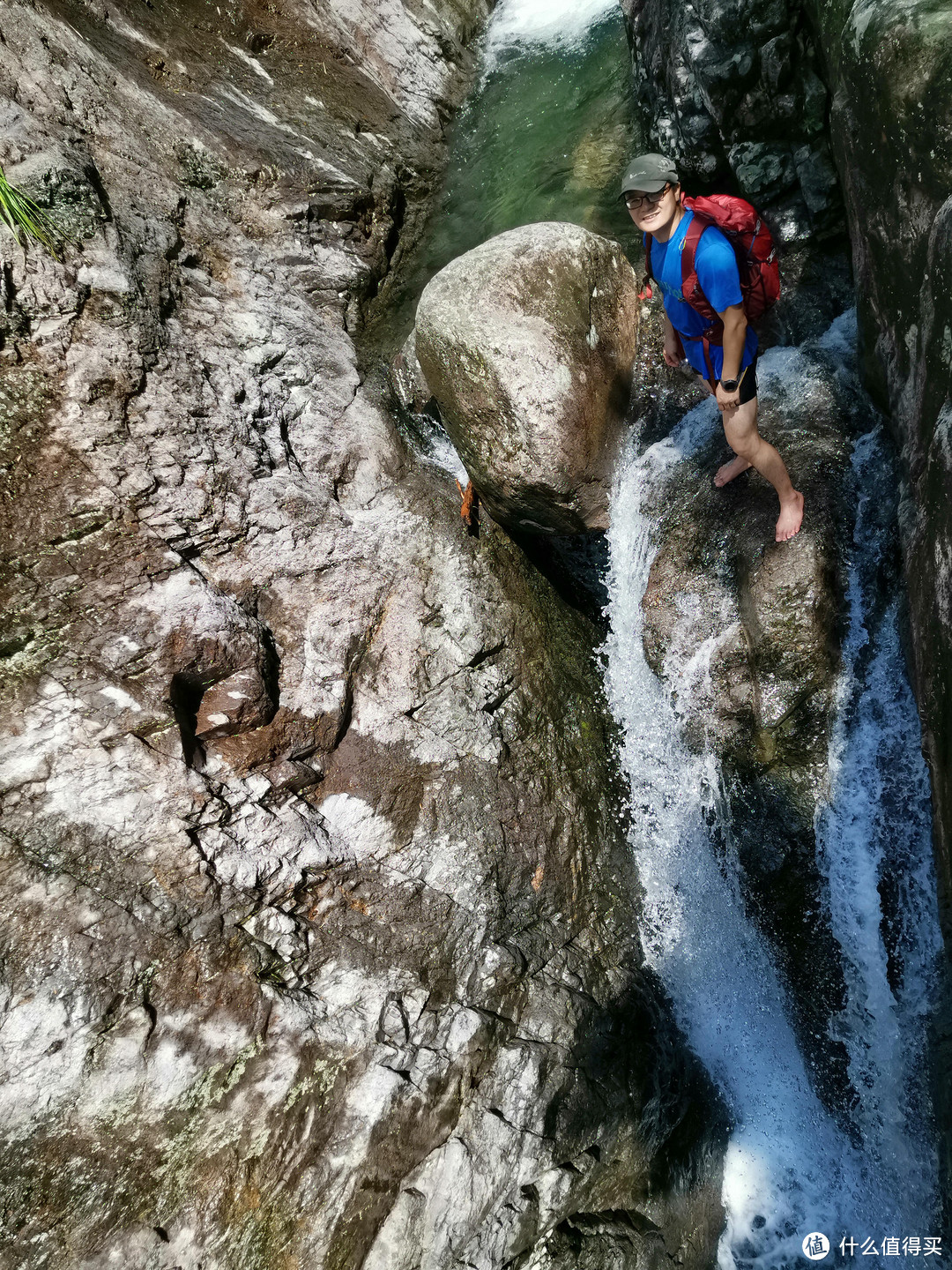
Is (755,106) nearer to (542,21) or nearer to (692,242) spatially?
(692,242)

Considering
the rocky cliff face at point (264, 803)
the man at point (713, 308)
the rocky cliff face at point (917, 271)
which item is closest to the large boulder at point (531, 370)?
the rocky cliff face at point (264, 803)

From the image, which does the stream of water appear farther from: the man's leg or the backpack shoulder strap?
the backpack shoulder strap

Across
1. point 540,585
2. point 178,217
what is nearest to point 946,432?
point 540,585

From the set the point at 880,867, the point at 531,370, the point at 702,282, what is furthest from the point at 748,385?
the point at 880,867

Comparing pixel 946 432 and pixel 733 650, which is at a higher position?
pixel 946 432

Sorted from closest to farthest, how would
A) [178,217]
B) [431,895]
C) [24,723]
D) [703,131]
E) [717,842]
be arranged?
[24,723]
[431,895]
[717,842]
[178,217]
[703,131]

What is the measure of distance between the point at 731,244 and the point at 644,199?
0.38 m

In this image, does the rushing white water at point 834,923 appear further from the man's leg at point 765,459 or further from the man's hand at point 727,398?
the man's hand at point 727,398

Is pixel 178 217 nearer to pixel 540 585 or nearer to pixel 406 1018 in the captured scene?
pixel 540 585

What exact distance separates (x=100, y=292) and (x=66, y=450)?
0.86 m

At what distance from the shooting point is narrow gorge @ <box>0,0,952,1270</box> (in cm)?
282

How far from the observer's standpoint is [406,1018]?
3191mm

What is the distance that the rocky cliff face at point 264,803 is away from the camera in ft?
9.02

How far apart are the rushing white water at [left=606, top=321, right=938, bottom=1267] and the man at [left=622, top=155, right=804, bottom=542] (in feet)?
1.75
